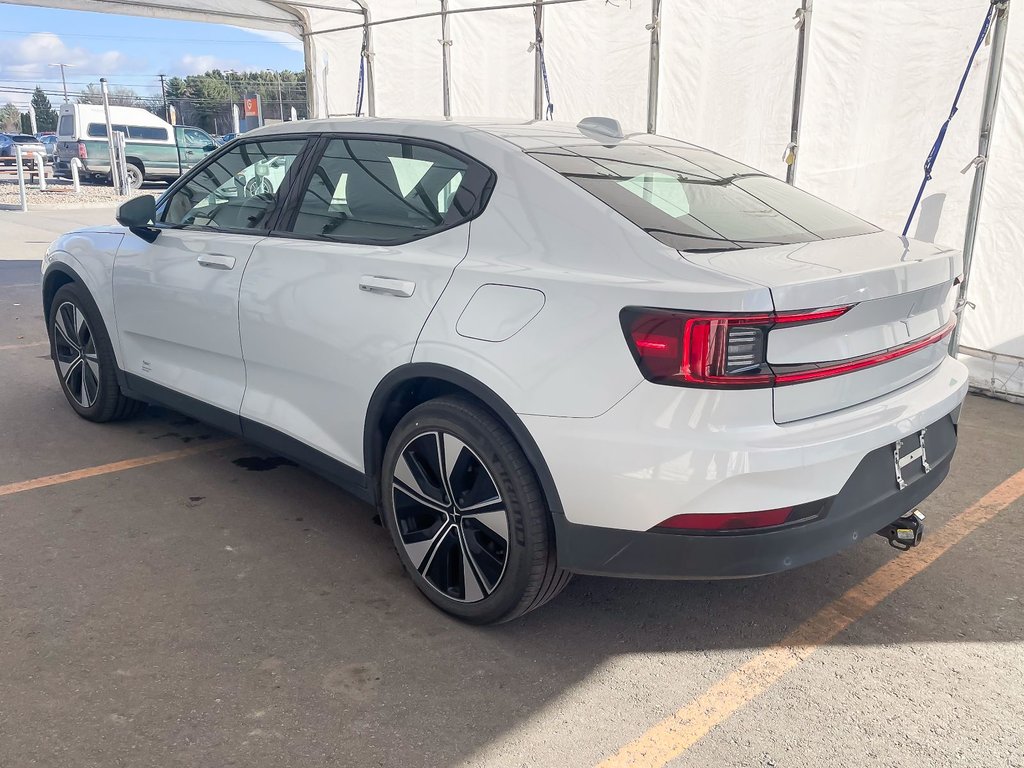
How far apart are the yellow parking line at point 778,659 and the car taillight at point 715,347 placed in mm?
955

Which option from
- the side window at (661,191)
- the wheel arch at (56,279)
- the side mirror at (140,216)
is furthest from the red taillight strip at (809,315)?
the wheel arch at (56,279)

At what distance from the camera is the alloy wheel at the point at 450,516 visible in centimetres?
273

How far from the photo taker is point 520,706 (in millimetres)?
2510

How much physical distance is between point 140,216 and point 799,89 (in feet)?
15.6

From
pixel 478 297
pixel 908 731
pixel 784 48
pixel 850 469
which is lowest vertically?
pixel 908 731

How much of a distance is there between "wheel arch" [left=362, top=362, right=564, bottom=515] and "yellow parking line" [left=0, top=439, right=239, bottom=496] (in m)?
1.74

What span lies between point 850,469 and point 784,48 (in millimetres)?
5214

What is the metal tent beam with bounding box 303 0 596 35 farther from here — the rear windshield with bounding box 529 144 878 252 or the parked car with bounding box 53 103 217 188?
the parked car with bounding box 53 103 217 188

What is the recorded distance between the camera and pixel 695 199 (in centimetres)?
295

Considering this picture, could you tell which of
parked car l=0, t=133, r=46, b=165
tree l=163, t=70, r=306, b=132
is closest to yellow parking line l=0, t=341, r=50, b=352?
parked car l=0, t=133, r=46, b=165

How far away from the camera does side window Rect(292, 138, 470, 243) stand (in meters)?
3.02

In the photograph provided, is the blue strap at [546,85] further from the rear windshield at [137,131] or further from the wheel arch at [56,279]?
the rear windshield at [137,131]

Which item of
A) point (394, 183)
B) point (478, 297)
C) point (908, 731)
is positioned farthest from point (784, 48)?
point (908, 731)

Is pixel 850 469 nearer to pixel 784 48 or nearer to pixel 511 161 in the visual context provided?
pixel 511 161
